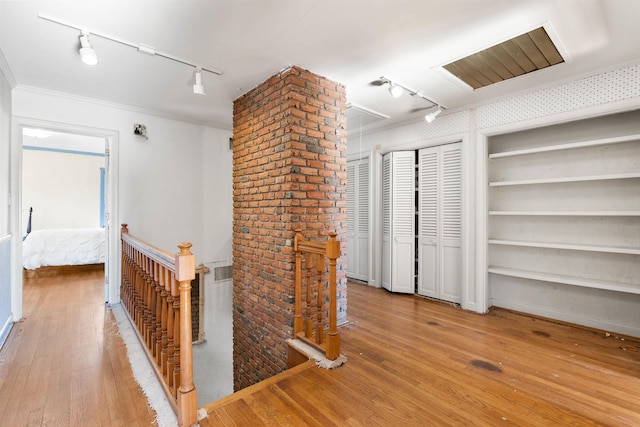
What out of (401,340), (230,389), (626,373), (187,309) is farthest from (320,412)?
(230,389)

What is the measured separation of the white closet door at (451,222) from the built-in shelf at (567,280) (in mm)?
436

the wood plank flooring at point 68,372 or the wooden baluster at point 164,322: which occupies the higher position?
the wooden baluster at point 164,322

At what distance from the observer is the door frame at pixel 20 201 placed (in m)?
3.05

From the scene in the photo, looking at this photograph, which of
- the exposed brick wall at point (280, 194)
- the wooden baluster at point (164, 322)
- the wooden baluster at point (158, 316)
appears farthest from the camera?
the exposed brick wall at point (280, 194)

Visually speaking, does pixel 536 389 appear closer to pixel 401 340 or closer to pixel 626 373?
pixel 626 373

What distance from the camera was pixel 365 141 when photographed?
4816mm

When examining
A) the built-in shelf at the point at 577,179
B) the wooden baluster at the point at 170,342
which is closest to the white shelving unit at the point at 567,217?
the built-in shelf at the point at 577,179

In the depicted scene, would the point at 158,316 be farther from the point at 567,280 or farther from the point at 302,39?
the point at 567,280

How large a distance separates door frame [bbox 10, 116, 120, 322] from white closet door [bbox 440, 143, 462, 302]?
166 inches

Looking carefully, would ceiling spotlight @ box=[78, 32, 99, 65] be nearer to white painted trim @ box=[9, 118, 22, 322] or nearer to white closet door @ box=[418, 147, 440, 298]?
white painted trim @ box=[9, 118, 22, 322]

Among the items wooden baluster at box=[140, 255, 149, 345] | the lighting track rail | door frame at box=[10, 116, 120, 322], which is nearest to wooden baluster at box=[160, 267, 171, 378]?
wooden baluster at box=[140, 255, 149, 345]

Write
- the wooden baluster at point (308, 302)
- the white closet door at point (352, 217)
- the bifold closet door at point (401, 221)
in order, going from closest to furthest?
1. the wooden baluster at point (308, 302)
2. the bifold closet door at point (401, 221)
3. the white closet door at point (352, 217)

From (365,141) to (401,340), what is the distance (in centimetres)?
316

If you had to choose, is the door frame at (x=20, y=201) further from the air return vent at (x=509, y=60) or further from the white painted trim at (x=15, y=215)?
the air return vent at (x=509, y=60)
